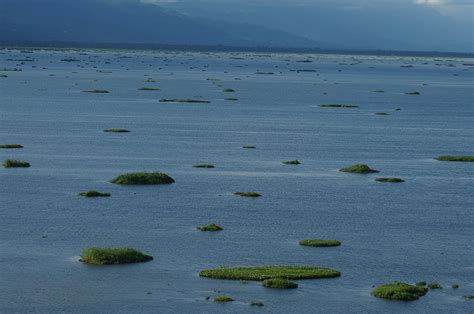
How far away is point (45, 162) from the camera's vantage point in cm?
8288

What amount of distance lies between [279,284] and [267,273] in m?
1.74

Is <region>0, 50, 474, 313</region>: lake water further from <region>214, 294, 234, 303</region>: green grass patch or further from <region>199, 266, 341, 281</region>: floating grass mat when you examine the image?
<region>199, 266, 341, 281</region>: floating grass mat

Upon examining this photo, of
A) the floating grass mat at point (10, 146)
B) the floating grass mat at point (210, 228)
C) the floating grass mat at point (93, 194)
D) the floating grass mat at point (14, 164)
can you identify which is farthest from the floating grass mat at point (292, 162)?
the floating grass mat at point (210, 228)

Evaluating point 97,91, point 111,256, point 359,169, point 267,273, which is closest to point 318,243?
point 267,273

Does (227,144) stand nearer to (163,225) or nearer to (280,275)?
(163,225)

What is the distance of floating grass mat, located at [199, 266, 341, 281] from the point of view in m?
46.5

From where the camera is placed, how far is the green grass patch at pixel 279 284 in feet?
148

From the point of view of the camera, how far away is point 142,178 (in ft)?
241

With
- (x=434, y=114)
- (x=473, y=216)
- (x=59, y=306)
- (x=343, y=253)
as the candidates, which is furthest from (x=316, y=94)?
(x=59, y=306)

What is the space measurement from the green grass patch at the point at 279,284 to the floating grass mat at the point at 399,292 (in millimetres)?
3382

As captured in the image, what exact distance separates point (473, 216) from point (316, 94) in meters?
121

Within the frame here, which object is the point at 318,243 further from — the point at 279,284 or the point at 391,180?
the point at 391,180

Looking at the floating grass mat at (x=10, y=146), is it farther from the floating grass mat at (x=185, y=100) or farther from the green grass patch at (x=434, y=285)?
the floating grass mat at (x=185, y=100)

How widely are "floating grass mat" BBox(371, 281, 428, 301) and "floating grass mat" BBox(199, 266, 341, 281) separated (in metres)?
3.06
